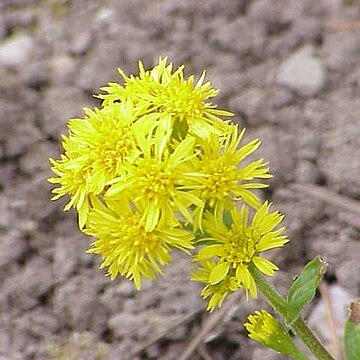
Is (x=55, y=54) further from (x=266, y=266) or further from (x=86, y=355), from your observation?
(x=266, y=266)

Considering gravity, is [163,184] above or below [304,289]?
above

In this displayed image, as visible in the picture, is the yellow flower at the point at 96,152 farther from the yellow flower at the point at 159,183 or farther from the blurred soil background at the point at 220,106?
the blurred soil background at the point at 220,106

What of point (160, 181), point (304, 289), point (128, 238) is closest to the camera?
point (160, 181)

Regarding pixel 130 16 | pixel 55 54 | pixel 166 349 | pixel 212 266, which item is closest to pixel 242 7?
pixel 130 16

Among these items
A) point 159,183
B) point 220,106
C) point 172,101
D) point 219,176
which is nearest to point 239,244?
point 219,176

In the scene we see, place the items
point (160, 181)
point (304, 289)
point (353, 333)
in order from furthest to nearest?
point (353, 333) < point (304, 289) < point (160, 181)

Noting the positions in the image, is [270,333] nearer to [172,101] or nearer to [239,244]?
[239,244]

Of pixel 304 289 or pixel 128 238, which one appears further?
pixel 304 289

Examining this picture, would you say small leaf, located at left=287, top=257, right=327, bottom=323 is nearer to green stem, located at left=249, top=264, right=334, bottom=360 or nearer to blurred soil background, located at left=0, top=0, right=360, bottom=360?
→ green stem, located at left=249, top=264, right=334, bottom=360
